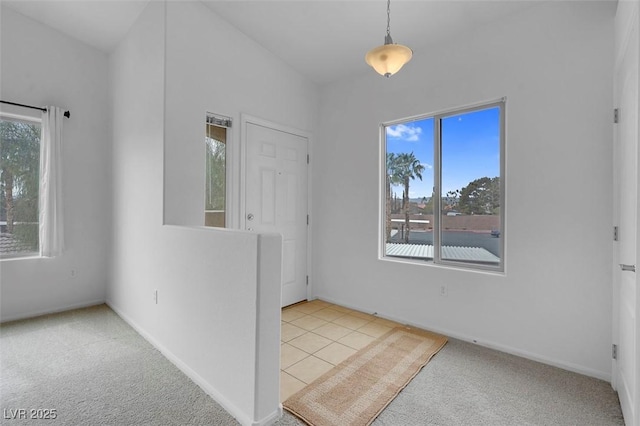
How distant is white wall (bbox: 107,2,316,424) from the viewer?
5.73 feet

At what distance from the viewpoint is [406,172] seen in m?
3.42

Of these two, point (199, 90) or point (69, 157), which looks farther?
point (69, 157)

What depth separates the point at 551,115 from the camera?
7.92 ft

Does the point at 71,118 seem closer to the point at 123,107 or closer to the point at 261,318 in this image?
the point at 123,107

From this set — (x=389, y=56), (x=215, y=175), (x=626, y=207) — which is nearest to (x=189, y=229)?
(x=215, y=175)

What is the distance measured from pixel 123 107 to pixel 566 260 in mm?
4381

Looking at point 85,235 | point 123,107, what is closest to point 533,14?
point 123,107

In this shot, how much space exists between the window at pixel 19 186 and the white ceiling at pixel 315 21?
1163 millimetres

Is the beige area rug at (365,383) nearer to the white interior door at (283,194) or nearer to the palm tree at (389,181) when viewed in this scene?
the palm tree at (389,181)

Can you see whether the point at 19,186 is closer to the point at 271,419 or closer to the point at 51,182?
the point at 51,182

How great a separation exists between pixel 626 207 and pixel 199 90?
3293mm

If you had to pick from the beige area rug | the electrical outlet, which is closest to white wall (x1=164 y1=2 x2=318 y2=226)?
the beige area rug

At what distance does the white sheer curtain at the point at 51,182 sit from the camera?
3.30 meters

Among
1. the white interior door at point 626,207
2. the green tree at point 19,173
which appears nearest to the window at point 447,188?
the white interior door at point 626,207
